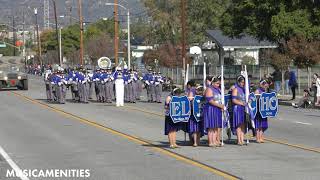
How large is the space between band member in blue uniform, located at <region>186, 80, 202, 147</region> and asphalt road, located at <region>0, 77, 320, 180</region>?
13.5 inches

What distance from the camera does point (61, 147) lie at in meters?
16.9

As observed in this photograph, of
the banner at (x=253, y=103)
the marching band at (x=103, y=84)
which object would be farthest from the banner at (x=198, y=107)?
the marching band at (x=103, y=84)

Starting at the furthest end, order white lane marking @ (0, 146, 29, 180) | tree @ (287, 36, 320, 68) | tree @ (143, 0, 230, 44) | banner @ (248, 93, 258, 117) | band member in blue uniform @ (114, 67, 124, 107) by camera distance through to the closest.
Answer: tree @ (143, 0, 230, 44) → tree @ (287, 36, 320, 68) → band member in blue uniform @ (114, 67, 124, 107) → banner @ (248, 93, 258, 117) → white lane marking @ (0, 146, 29, 180)

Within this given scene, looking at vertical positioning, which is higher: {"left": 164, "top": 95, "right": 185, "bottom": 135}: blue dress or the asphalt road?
{"left": 164, "top": 95, "right": 185, "bottom": 135}: blue dress

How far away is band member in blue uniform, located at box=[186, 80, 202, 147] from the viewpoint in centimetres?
1611

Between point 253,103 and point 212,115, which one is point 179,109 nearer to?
point 212,115

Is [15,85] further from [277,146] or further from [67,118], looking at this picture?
[277,146]

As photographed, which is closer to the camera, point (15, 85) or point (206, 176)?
point (206, 176)

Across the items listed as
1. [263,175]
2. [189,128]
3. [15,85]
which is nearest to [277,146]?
[189,128]

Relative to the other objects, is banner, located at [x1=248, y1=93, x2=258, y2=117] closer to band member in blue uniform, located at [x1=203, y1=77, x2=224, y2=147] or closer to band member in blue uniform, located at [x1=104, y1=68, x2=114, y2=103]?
band member in blue uniform, located at [x1=203, y1=77, x2=224, y2=147]

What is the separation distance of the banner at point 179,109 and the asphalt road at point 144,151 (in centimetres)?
67

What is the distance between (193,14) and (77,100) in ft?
177

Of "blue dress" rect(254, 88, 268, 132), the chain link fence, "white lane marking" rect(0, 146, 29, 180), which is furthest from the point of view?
the chain link fence

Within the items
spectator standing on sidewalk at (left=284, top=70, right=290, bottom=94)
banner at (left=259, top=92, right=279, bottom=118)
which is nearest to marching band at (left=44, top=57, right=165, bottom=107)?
spectator standing on sidewalk at (left=284, top=70, right=290, bottom=94)
